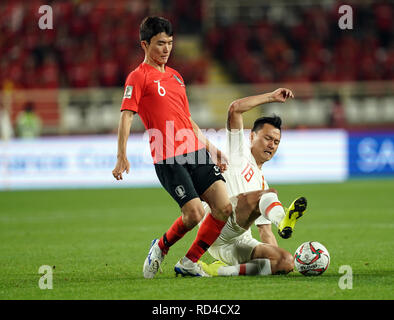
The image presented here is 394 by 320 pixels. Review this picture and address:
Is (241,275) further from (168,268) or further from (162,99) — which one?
(162,99)

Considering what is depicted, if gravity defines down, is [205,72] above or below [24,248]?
above

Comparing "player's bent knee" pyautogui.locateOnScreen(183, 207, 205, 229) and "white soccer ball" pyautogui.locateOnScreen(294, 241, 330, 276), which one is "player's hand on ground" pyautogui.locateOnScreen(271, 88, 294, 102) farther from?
"white soccer ball" pyautogui.locateOnScreen(294, 241, 330, 276)

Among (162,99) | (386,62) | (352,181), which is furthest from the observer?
(386,62)

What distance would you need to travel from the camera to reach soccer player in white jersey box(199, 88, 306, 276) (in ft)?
18.4

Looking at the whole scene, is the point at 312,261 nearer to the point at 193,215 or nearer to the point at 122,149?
the point at 193,215

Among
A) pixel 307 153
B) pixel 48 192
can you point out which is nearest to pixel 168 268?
pixel 48 192

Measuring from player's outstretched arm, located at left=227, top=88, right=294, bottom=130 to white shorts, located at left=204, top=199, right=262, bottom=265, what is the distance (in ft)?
2.59

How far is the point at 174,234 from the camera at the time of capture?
19.2ft

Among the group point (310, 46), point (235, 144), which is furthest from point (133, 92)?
point (310, 46)

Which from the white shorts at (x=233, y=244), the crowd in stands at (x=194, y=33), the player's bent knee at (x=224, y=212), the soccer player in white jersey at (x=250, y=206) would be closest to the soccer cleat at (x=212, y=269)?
the soccer player in white jersey at (x=250, y=206)

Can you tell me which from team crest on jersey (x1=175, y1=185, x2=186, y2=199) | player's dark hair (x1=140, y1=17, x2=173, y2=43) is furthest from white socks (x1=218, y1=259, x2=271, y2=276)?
player's dark hair (x1=140, y1=17, x2=173, y2=43)

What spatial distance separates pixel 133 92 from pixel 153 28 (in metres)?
0.57
